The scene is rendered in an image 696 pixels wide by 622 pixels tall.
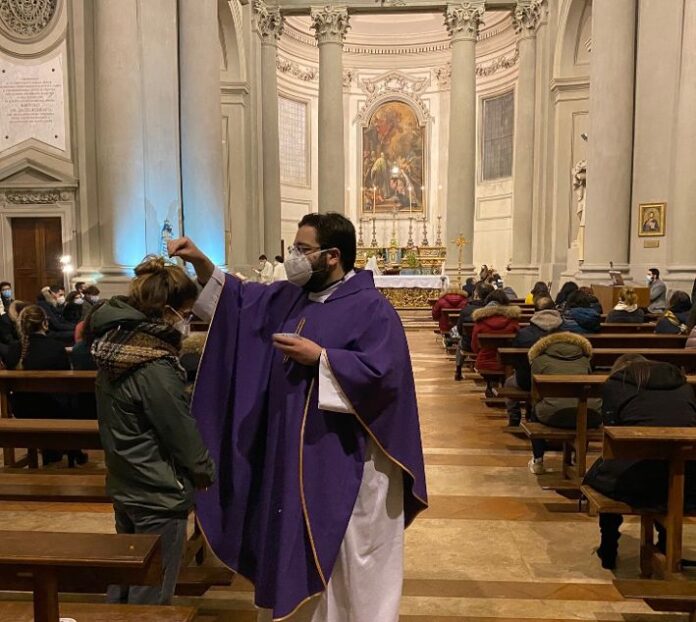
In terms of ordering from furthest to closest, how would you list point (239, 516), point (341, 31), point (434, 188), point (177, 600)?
point (434, 188) < point (341, 31) < point (177, 600) < point (239, 516)

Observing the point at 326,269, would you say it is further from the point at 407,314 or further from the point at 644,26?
the point at 407,314

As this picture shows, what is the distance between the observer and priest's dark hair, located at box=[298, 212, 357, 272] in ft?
8.05

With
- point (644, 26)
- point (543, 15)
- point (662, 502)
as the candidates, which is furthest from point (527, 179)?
point (662, 502)

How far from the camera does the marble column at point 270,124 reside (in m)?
19.6

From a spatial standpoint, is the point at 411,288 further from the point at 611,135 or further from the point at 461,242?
the point at 611,135

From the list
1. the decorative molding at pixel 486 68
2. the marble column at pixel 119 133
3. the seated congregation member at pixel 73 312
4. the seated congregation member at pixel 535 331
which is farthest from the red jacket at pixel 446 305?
the decorative molding at pixel 486 68

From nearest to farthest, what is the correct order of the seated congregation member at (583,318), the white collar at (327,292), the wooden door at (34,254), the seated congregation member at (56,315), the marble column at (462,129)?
the white collar at (327,292)
the seated congregation member at (583,318)
the seated congregation member at (56,315)
the wooden door at (34,254)
the marble column at (462,129)

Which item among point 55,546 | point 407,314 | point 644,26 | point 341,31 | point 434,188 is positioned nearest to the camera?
point 55,546

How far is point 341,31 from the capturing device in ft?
63.5

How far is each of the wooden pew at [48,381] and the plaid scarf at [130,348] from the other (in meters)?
2.82

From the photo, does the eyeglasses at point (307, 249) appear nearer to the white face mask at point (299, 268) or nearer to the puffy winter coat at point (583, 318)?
the white face mask at point (299, 268)

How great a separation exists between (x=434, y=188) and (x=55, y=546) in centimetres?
2552

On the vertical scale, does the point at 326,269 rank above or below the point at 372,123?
below

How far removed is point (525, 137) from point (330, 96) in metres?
5.80
